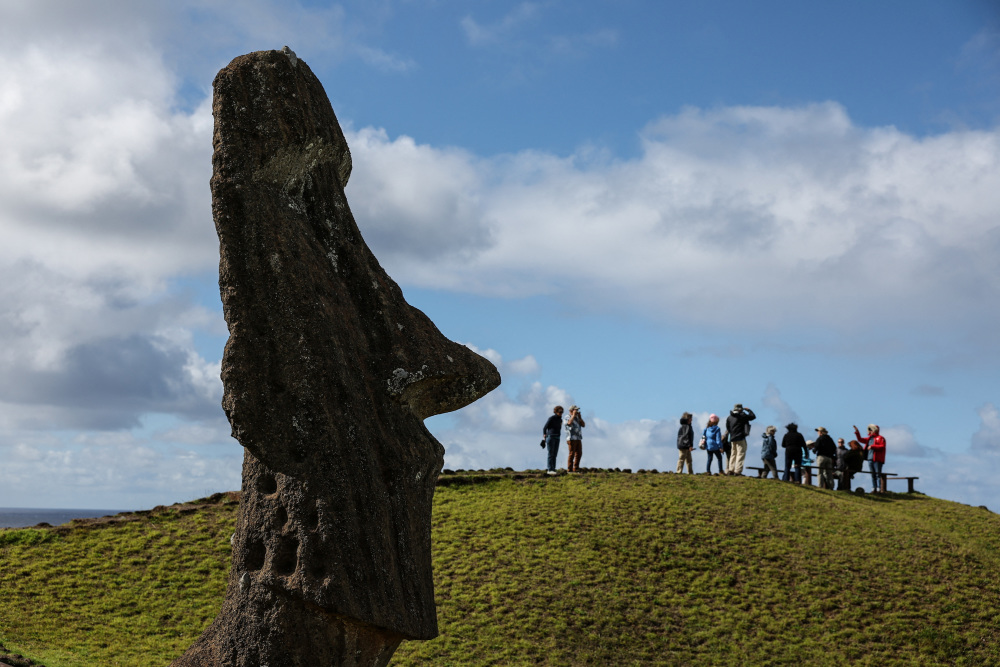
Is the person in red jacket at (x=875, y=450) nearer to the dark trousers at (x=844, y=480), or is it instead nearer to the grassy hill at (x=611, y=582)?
the dark trousers at (x=844, y=480)

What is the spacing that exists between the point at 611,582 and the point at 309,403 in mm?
13080

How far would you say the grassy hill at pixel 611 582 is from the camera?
16.5m

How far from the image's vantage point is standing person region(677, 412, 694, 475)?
27609 millimetres

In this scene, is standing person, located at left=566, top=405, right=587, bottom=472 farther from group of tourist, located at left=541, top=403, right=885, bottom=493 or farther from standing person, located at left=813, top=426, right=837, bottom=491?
standing person, located at left=813, top=426, right=837, bottom=491

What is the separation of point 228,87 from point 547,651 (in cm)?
1190

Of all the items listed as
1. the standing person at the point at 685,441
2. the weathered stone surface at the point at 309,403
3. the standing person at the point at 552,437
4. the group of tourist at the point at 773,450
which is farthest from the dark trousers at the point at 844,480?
the weathered stone surface at the point at 309,403

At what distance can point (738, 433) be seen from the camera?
89.3ft

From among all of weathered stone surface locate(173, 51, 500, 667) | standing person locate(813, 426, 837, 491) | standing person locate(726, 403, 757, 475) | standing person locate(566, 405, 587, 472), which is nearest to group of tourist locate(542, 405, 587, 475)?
standing person locate(566, 405, 587, 472)

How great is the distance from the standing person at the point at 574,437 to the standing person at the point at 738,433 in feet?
15.3

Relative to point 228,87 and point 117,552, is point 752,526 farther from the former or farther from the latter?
point 228,87

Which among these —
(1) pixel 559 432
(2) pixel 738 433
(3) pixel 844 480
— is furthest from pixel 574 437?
(3) pixel 844 480

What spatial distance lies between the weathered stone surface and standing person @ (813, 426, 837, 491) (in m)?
23.1

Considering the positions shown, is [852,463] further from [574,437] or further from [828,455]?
[574,437]

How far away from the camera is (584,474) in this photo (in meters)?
26.0
